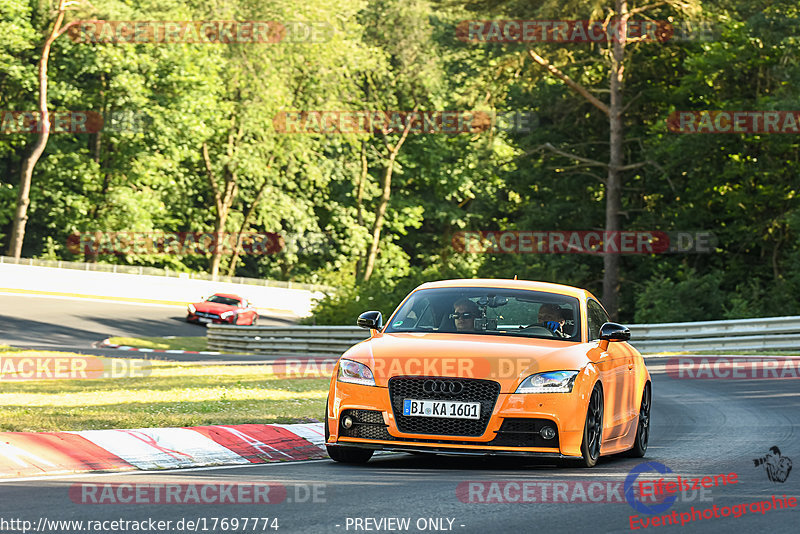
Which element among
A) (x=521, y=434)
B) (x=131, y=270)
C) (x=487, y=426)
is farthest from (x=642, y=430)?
(x=131, y=270)

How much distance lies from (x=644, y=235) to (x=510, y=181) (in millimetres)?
6576

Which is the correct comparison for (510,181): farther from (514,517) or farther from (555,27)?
Result: (514,517)

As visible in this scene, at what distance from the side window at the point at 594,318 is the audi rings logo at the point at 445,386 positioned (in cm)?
185

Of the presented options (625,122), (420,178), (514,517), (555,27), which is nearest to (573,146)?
(625,122)

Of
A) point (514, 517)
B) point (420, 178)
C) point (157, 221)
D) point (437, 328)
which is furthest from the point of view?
point (420, 178)

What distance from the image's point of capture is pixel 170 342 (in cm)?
4250

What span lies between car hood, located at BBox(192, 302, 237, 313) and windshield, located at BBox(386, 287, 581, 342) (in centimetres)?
4223

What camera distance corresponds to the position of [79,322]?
1807 inches

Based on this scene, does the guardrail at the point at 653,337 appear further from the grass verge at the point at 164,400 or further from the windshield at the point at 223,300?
the windshield at the point at 223,300

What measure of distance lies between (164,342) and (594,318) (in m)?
32.6

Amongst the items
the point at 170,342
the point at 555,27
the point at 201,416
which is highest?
the point at 555,27

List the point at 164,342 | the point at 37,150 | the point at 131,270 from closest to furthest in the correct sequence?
the point at 164,342, the point at 37,150, the point at 131,270

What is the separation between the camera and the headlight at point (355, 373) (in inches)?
383

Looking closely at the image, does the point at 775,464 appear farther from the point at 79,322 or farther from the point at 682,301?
the point at 79,322
